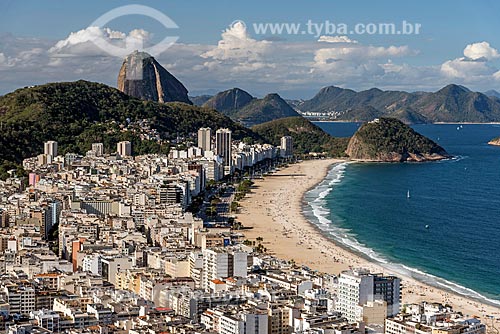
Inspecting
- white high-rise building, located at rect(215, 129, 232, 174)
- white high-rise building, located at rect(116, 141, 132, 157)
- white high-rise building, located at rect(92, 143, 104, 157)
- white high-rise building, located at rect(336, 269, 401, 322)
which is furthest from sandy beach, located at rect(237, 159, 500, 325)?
white high-rise building, located at rect(92, 143, 104, 157)

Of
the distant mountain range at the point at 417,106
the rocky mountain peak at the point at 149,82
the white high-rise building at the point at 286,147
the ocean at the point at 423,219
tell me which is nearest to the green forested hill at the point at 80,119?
the white high-rise building at the point at 286,147

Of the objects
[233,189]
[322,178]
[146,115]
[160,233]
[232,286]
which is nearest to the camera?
[232,286]

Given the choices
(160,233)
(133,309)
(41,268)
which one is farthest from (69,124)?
(133,309)

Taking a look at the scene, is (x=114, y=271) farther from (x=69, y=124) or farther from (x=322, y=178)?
(x=69, y=124)

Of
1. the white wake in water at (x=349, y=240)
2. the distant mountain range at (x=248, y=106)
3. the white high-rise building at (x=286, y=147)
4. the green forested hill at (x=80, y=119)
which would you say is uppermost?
the distant mountain range at (x=248, y=106)

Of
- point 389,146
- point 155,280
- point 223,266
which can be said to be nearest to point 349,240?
point 223,266

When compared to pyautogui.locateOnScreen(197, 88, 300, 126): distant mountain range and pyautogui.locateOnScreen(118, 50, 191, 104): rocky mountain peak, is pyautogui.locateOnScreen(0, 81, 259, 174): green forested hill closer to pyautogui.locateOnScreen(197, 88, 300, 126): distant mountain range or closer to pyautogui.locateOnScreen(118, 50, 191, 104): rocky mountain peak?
pyautogui.locateOnScreen(118, 50, 191, 104): rocky mountain peak

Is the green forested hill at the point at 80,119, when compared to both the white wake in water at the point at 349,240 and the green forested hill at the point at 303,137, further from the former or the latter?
the white wake in water at the point at 349,240
